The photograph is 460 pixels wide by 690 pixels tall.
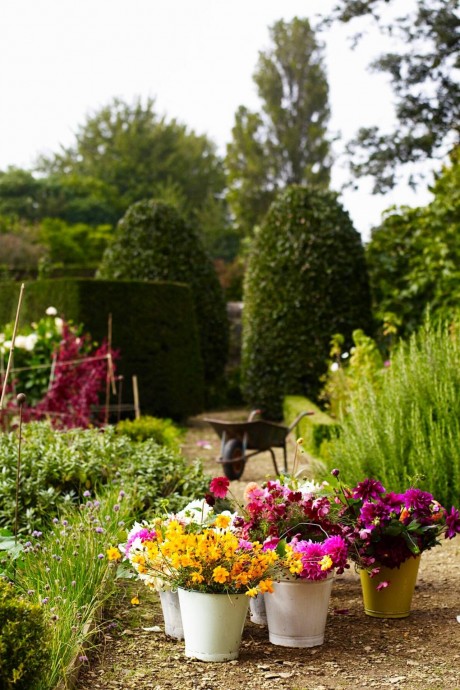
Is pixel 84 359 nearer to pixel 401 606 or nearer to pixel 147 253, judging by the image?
pixel 147 253

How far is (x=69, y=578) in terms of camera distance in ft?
10.5

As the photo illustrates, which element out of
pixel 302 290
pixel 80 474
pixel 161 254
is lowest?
pixel 80 474

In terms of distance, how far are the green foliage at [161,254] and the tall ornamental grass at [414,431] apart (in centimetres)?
682

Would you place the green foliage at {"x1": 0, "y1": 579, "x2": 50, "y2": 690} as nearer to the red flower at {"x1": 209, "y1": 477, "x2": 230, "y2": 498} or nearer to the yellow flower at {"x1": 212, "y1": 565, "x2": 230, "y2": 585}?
the yellow flower at {"x1": 212, "y1": 565, "x2": 230, "y2": 585}

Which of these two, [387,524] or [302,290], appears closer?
[387,524]

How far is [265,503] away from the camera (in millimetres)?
3316

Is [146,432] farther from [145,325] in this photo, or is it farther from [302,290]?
[302,290]

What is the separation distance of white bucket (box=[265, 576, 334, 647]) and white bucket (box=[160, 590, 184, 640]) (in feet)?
A: 1.12

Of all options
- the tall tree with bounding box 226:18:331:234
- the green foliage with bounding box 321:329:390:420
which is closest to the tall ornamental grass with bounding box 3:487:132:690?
the green foliage with bounding box 321:329:390:420

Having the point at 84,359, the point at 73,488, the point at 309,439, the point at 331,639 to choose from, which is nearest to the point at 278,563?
the point at 331,639

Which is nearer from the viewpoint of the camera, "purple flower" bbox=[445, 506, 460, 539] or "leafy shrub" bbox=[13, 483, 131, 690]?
"leafy shrub" bbox=[13, 483, 131, 690]

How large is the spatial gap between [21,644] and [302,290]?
27.5 feet

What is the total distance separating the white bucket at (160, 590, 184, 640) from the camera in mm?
3154

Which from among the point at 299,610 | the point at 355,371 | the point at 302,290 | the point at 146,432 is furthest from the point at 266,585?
the point at 302,290
